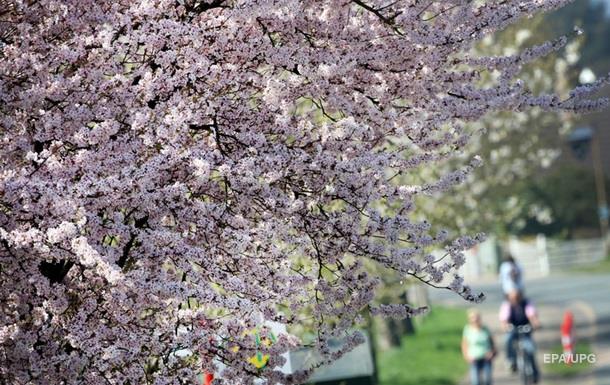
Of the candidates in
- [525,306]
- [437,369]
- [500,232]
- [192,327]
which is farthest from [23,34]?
[500,232]

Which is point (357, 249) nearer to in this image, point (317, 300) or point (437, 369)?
point (317, 300)

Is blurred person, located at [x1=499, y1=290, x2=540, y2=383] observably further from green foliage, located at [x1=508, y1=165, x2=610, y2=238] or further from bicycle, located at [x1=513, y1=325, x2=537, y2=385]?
green foliage, located at [x1=508, y1=165, x2=610, y2=238]

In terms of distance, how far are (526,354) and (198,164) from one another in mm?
13760

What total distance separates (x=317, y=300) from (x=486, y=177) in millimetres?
26568

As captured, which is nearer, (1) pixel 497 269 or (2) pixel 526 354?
(2) pixel 526 354

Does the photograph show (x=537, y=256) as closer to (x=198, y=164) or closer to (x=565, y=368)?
(x=565, y=368)

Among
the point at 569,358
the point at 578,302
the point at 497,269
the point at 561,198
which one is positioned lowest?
the point at 497,269

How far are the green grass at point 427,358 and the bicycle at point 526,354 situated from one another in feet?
7.58

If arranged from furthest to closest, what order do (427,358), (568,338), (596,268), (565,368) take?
(596,268) < (427,358) < (568,338) < (565,368)

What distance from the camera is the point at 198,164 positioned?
7797 mm

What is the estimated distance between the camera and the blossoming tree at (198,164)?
801 centimetres

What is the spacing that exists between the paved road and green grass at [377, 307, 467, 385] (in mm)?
2076

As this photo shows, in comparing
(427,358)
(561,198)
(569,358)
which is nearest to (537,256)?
(561,198)

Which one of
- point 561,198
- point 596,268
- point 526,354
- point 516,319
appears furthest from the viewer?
point 561,198
